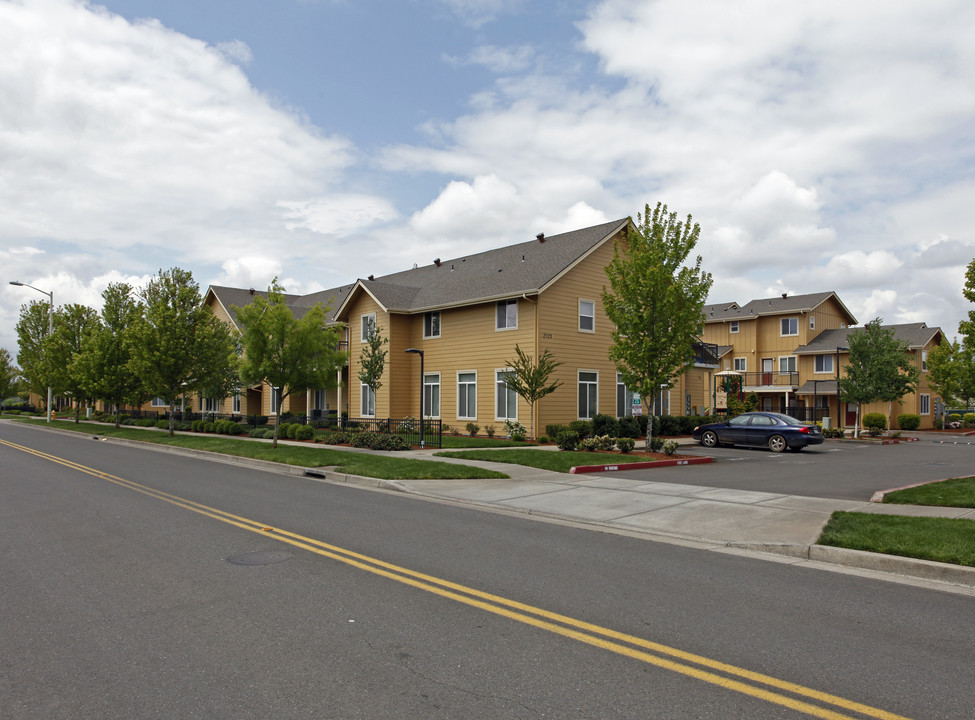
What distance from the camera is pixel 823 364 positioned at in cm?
5103

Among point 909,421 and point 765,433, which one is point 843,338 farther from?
point 765,433

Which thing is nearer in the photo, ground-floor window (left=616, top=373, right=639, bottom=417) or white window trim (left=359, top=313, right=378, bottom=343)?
ground-floor window (left=616, top=373, right=639, bottom=417)

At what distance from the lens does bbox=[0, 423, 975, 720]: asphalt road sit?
A: 4.29 m

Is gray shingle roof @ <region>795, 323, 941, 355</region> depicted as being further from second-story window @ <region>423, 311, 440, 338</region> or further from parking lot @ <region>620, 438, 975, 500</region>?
second-story window @ <region>423, 311, 440, 338</region>

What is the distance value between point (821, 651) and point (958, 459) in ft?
72.8

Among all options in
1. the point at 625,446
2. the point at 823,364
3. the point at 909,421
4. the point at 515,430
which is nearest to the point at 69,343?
the point at 515,430

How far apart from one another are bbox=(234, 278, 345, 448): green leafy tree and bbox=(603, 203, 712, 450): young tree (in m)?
10.8

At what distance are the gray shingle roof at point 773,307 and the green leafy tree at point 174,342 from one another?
3564 cm

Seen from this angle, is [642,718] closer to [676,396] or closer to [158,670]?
[158,670]

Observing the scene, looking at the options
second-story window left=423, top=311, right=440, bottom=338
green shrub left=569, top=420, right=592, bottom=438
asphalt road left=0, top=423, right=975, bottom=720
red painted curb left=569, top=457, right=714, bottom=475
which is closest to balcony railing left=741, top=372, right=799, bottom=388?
second-story window left=423, top=311, right=440, bottom=338

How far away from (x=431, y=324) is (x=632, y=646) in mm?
28469

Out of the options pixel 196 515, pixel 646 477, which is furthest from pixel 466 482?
pixel 196 515

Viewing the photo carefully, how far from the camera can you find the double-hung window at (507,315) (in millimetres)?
28953

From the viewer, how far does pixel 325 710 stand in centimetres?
412
